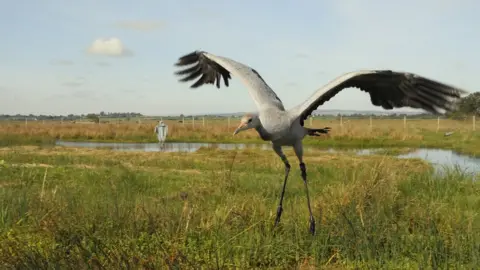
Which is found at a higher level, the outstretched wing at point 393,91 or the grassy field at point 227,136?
the outstretched wing at point 393,91

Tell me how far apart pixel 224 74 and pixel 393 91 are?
2.67 m

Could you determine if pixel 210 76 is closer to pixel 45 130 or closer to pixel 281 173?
pixel 281 173

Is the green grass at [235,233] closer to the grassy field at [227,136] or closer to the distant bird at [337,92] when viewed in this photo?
the distant bird at [337,92]

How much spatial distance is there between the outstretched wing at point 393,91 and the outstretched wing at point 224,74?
0.46 meters

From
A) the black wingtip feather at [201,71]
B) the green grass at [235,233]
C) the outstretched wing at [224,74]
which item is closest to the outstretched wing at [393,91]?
the outstretched wing at [224,74]

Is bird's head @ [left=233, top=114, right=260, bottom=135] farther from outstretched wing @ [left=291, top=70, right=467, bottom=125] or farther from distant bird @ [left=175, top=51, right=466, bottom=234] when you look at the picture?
outstretched wing @ [left=291, top=70, right=467, bottom=125]

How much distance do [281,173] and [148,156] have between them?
5592mm

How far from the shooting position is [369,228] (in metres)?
4.89

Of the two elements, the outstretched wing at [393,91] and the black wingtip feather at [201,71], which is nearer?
the outstretched wing at [393,91]

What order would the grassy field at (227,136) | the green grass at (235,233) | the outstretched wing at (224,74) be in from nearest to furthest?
the green grass at (235,233), the outstretched wing at (224,74), the grassy field at (227,136)

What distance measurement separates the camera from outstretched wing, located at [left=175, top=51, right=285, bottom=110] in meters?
5.07

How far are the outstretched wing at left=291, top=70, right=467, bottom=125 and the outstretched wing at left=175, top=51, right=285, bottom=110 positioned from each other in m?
0.46

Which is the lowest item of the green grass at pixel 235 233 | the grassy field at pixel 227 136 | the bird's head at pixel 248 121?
the green grass at pixel 235 233

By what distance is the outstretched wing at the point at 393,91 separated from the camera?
4430 mm
